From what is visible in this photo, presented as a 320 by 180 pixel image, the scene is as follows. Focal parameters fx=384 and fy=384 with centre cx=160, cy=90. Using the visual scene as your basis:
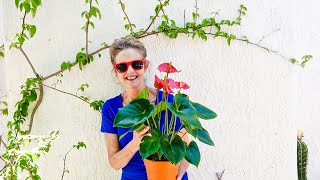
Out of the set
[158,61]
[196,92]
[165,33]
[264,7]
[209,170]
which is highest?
[264,7]

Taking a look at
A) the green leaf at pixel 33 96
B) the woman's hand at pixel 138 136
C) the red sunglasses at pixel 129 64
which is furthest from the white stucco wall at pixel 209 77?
the woman's hand at pixel 138 136

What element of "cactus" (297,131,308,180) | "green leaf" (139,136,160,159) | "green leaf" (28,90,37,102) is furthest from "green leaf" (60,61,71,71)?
"cactus" (297,131,308,180)

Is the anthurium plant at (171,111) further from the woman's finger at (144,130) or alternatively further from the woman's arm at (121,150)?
the woman's arm at (121,150)

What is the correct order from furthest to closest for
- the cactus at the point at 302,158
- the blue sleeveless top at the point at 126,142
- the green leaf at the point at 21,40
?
the cactus at the point at 302,158
the green leaf at the point at 21,40
the blue sleeveless top at the point at 126,142

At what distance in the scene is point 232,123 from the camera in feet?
8.90

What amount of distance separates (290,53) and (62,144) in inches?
68.7

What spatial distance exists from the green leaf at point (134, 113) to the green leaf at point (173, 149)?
0.15 m

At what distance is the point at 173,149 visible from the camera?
67.4 inches

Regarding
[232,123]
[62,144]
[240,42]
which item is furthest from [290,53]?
[62,144]

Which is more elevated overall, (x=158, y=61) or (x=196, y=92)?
(x=158, y=61)

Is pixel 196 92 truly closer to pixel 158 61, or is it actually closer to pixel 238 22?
pixel 158 61

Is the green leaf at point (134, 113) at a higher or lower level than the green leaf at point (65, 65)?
lower

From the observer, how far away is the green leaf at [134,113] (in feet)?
5.49

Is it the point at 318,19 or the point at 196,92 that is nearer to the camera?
the point at 196,92
